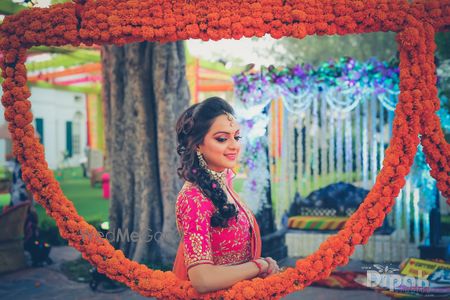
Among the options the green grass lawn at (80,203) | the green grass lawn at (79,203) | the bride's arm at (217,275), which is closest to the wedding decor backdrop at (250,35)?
the bride's arm at (217,275)

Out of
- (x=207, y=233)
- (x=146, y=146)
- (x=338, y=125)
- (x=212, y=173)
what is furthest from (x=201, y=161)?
(x=338, y=125)

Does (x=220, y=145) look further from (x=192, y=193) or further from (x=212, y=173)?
(x=192, y=193)

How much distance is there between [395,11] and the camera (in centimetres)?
260

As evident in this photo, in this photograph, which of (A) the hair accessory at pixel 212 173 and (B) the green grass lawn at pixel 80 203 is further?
(B) the green grass lawn at pixel 80 203

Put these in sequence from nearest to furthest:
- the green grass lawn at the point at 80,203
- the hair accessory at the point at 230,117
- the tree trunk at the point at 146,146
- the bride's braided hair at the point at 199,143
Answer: the bride's braided hair at the point at 199,143 → the hair accessory at the point at 230,117 → the tree trunk at the point at 146,146 → the green grass lawn at the point at 80,203

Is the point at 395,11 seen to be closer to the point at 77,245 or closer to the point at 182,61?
the point at 77,245

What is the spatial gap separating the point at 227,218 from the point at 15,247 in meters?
4.36

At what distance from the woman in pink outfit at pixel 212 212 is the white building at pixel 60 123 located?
14.4 meters

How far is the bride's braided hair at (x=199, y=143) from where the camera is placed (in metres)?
2.36

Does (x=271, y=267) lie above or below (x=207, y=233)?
below

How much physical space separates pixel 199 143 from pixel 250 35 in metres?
0.69

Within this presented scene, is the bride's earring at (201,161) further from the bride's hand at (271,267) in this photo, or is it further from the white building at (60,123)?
the white building at (60,123)

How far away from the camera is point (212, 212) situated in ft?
7.67

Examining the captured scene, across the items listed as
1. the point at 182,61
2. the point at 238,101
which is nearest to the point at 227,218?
the point at 182,61
